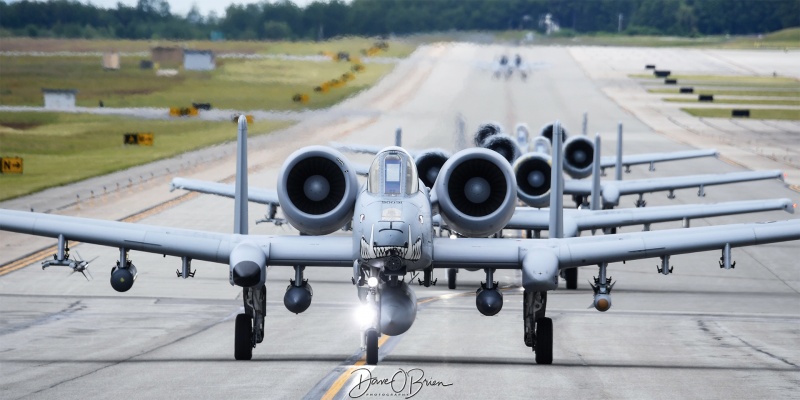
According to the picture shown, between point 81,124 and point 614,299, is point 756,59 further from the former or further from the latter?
point 614,299

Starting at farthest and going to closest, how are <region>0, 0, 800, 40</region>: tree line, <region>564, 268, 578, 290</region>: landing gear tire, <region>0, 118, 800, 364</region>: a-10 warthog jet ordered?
<region>0, 0, 800, 40</region>: tree line < <region>564, 268, 578, 290</region>: landing gear tire < <region>0, 118, 800, 364</region>: a-10 warthog jet

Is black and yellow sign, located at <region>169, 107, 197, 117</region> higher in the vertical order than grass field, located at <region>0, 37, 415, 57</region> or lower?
lower

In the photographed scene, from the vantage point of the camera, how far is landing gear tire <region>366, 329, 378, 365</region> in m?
23.5

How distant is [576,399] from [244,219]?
784cm

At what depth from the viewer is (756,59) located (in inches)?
5915

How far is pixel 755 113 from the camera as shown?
390ft

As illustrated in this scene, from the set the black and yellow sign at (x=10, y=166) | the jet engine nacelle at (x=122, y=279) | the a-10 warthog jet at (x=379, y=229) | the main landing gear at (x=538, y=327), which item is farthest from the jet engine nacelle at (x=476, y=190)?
the black and yellow sign at (x=10, y=166)

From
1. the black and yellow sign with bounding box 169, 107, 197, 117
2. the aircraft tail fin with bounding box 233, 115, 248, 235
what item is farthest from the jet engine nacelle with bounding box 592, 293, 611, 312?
the black and yellow sign with bounding box 169, 107, 197, 117

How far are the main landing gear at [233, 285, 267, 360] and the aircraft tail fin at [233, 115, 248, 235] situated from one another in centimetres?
126

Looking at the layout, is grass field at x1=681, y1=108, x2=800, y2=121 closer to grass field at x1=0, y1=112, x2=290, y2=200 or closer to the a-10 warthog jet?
grass field at x1=0, y1=112, x2=290, y2=200

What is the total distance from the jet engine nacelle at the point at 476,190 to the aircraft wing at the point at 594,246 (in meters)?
0.42

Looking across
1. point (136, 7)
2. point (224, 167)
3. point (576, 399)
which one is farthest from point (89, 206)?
point (136, 7)

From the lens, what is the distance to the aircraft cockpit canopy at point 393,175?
23.4 meters

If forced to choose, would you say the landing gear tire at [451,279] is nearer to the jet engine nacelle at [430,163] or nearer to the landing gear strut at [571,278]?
the landing gear strut at [571,278]
